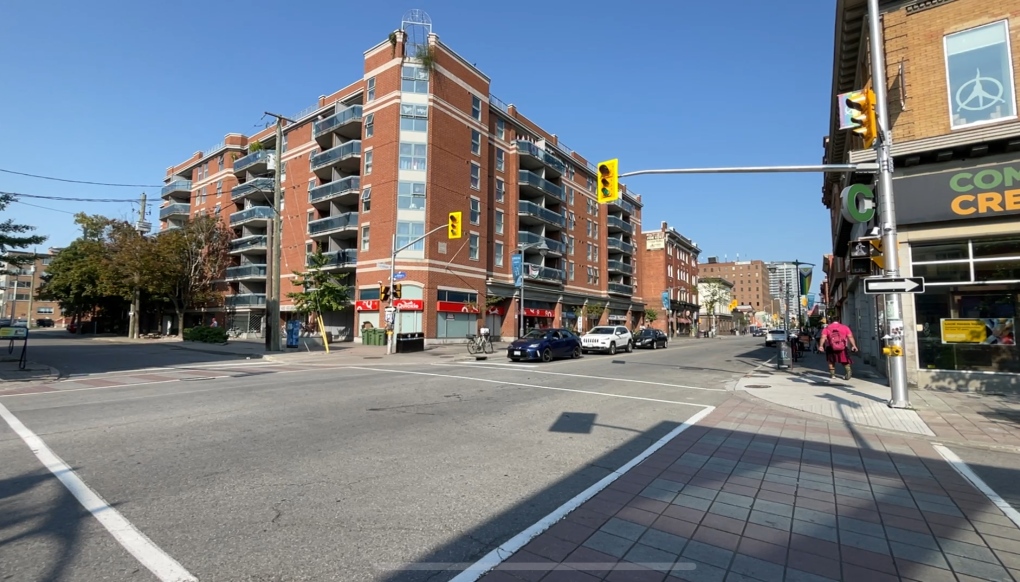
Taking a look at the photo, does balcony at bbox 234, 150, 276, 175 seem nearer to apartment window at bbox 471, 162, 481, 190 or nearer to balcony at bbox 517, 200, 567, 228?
apartment window at bbox 471, 162, 481, 190

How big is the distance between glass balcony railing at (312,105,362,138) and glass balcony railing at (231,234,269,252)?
43.9 ft

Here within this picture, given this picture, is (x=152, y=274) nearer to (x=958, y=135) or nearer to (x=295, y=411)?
(x=295, y=411)

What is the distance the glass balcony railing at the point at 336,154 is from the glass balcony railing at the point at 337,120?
1707 mm

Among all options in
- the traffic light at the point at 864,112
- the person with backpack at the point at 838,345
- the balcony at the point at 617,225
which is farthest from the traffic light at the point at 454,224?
the balcony at the point at 617,225

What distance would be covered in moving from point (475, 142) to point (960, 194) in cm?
3244

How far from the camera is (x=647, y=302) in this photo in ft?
255

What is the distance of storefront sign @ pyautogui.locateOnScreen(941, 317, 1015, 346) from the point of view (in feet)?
38.2

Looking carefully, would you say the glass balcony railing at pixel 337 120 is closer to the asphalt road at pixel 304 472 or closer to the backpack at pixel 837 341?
the asphalt road at pixel 304 472

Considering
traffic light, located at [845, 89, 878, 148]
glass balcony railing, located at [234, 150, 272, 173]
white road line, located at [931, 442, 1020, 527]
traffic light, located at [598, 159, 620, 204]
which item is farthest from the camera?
glass balcony railing, located at [234, 150, 272, 173]

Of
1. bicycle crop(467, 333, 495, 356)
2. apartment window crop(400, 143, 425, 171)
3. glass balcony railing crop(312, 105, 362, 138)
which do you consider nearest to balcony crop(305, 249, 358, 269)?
apartment window crop(400, 143, 425, 171)

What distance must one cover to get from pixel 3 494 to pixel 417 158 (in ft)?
107

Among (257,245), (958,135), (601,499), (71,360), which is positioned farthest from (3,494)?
(257,245)

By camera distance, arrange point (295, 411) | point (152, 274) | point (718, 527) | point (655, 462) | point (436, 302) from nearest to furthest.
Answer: point (718, 527), point (655, 462), point (295, 411), point (436, 302), point (152, 274)

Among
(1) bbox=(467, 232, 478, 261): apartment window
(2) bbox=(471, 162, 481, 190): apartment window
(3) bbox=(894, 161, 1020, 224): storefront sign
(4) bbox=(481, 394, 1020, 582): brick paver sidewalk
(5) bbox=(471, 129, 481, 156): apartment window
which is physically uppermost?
(5) bbox=(471, 129, 481, 156): apartment window
